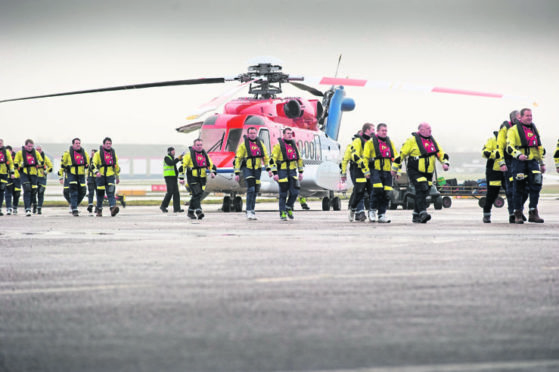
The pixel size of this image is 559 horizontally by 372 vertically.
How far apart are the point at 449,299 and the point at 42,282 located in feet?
10.9

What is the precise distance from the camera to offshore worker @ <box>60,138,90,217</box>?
2153cm

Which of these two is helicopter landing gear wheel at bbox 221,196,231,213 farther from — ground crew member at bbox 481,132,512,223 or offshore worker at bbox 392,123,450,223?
ground crew member at bbox 481,132,512,223

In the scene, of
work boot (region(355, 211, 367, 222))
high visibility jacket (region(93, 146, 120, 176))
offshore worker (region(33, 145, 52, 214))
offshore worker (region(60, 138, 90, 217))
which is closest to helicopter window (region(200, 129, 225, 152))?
high visibility jacket (region(93, 146, 120, 176))

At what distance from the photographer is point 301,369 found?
3.93 m

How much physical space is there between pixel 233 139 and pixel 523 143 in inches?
400

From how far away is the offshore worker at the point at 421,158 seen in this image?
16.4 metres

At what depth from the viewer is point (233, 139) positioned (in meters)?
24.2

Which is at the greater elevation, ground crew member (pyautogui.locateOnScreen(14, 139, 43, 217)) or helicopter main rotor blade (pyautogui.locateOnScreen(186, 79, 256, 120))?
helicopter main rotor blade (pyautogui.locateOnScreen(186, 79, 256, 120))

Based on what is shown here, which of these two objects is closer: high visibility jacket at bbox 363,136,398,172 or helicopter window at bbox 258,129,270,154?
high visibility jacket at bbox 363,136,398,172

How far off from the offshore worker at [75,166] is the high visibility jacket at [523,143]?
1065 centimetres

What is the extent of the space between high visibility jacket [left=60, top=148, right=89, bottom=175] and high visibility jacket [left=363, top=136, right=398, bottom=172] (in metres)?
7.81

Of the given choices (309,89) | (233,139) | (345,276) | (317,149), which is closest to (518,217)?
(345,276)

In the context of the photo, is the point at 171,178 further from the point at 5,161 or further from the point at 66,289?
the point at 66,289

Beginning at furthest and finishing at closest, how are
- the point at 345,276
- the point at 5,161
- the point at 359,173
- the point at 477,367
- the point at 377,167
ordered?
the point at 5,161
the point at 359,173
the point at 377,167
the point at 345,276
the point at 477,367
